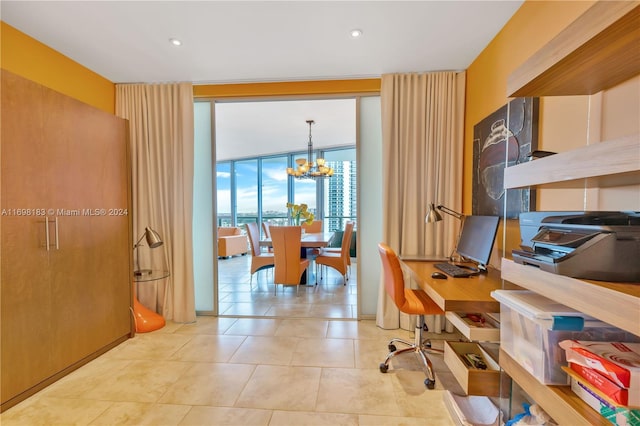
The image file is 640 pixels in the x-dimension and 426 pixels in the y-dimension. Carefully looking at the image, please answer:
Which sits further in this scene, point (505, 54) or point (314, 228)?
point (314, 228)

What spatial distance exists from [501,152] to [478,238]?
0.66m

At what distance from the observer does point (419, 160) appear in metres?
2.83

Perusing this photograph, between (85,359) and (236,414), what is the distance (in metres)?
1.49

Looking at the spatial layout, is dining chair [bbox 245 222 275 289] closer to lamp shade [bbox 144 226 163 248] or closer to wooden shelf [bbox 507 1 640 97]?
lamp shade [bbox 144 226 163 248]

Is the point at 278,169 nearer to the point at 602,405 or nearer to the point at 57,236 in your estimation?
the point at 57,236

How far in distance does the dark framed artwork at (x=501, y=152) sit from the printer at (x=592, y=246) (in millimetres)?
595

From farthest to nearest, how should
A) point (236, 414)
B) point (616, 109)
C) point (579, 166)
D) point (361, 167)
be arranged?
1. point (361, 167)
2. point (236, 414)
3. point (616, 109)
4. point (579, 166)

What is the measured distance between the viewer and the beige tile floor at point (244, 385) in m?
1.66

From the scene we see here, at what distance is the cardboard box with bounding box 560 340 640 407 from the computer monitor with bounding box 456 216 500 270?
1.01 metres

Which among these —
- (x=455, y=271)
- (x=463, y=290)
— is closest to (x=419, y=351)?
(x=455, y=271)

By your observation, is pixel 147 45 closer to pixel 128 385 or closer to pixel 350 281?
pixel 128 385

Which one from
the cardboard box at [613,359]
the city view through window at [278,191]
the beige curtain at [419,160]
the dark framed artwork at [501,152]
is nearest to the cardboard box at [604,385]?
the cardboard box at [613,359]

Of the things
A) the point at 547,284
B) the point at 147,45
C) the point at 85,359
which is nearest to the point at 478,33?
the point at 547,284

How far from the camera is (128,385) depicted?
1961 mm
